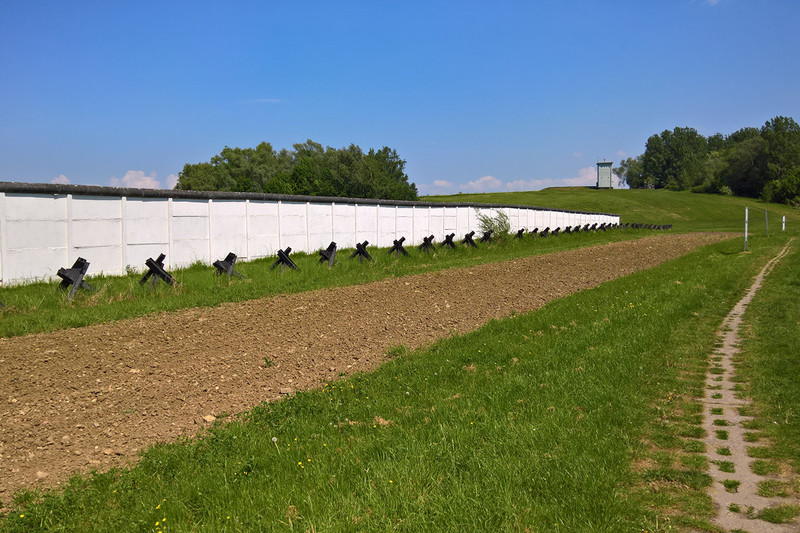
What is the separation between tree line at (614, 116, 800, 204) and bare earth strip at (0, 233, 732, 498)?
111968mm

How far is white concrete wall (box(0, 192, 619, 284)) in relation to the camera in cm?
1499

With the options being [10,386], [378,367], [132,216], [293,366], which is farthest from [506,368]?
[132,216]

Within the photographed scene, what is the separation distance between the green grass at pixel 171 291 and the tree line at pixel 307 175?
68913 millimetres

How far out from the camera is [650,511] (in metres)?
4.07

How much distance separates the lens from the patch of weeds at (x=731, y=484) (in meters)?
4.38

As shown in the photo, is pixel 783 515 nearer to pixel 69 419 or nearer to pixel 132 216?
pixel 69 419

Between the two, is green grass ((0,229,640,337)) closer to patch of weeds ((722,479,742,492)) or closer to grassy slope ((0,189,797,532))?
grassy slope ((0,189,797,532))

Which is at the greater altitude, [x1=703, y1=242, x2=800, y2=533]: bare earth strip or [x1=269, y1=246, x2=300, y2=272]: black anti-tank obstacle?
[x1=269, y1=246, x2=300, y2=272]: black anti-tank obstacle

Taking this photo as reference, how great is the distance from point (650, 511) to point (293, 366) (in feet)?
16.8

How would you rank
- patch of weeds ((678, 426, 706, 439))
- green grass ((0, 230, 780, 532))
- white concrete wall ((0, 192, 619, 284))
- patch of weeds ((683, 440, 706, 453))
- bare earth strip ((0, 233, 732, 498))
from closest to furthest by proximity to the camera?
green grass ((0, 230, 780, 532)) < patch of weeds ((683, 440, 706, 453)) < patch of weeds ((678, 426, 706, 439)) < bare earth strip ((0, 233, 732, 498)) < white concrete wall ((0, 192, 619, 284))

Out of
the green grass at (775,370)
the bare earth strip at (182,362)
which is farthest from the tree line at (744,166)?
the bare earth strip at (182,362)

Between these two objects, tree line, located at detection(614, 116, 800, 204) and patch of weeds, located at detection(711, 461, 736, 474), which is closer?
patch of weeds, located at detection(711, 461, 736, 474)

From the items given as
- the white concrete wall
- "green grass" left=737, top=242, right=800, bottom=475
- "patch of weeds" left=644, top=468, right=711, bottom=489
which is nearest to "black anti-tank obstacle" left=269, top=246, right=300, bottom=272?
the white concrete wall

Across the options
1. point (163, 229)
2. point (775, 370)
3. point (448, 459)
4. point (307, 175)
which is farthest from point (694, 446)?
A: point (307, 175)
